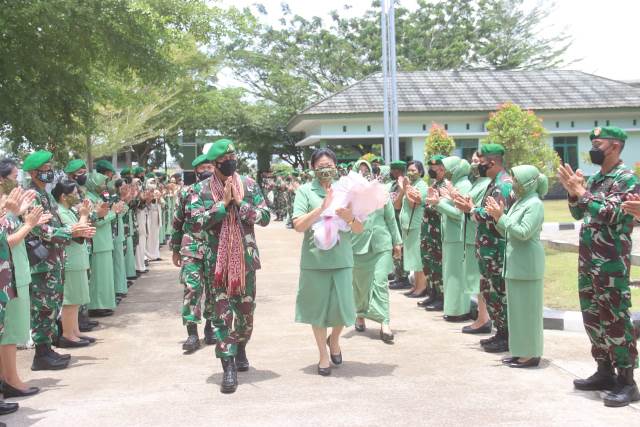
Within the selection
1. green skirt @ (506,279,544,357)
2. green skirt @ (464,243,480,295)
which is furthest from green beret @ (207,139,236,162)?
green skirt @ (464,243,480,295)

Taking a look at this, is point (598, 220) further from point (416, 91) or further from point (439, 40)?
point (439, 40)

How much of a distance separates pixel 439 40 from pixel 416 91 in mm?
13676

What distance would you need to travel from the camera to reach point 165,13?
9.67 m

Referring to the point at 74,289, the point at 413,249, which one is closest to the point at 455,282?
the point at 413,249

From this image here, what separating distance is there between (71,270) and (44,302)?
0.98 meters

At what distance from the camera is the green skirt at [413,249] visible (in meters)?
9.74

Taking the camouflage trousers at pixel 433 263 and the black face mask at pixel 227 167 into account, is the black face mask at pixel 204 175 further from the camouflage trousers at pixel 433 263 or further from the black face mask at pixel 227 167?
the camouflage trousers at pixel 433 263

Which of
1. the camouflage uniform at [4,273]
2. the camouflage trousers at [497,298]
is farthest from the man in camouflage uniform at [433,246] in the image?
the camouflage uniform at [4,273]

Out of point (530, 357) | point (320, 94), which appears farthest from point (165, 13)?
point (320, 94)

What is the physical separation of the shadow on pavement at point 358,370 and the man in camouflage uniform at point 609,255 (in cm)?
179

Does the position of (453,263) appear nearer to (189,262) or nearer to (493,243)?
(493,243)

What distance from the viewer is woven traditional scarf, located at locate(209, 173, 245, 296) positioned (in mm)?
5492

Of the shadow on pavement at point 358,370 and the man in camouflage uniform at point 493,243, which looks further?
the man in camouflage uniform at point 493,243

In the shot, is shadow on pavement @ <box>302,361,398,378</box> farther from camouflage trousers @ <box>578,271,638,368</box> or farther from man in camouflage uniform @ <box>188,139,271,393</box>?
camouflage trousers @ <box>578,271,638,368</box>
